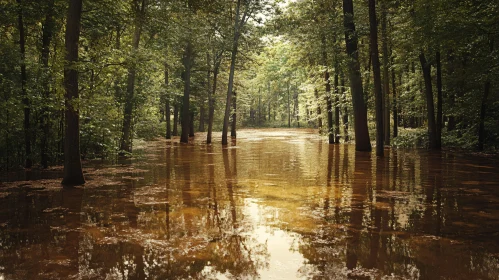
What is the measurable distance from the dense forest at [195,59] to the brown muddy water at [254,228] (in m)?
2.95

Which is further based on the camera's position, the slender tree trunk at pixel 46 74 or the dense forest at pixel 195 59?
the slender tree trunk at pixel 46 74

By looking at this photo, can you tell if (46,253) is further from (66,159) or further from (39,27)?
(39,27)

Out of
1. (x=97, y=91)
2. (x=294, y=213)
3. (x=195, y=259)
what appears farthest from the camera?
(x=97, y=91)

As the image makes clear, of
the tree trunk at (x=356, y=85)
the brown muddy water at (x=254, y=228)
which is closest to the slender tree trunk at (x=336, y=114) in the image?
the tree trunk at (x=356, y=85)

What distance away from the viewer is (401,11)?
17.7 m

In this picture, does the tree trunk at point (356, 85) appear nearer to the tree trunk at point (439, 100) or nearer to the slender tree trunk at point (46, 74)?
the tree trunk at point (439, 100)

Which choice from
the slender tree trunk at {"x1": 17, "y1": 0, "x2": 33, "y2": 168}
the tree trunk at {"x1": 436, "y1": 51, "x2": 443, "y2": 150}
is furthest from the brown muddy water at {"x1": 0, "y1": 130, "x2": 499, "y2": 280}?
the tree trunk at {"x1": 436, "y1": 51, "x2": 443, "y2": 150}

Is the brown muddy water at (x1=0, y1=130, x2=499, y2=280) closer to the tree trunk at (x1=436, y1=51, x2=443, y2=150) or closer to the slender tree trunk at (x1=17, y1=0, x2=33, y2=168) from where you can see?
the slender tree trunk at (x1=17, y1=0, x2=33, y2=168)

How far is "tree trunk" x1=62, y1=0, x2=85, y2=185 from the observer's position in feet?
28.0

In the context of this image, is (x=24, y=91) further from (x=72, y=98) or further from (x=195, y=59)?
(x=195, y=59)

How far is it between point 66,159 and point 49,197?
159cm

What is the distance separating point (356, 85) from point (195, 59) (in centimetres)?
1504

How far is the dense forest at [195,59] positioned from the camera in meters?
10.4

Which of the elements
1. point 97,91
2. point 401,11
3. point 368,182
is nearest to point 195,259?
point 368,182
